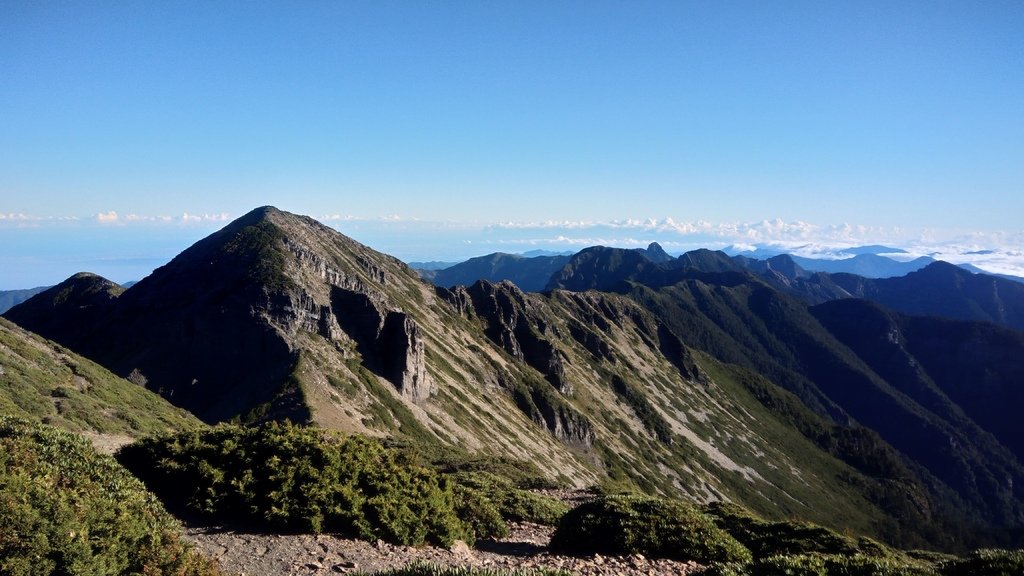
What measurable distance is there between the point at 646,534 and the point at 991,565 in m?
10.4

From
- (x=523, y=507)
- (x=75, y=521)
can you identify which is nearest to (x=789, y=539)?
(x=523, y=507)

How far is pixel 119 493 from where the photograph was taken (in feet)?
49.4

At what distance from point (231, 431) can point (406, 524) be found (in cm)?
827

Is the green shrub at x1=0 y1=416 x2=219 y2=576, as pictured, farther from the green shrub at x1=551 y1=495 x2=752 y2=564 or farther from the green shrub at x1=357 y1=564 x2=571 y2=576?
the green shrub at x1=551 y1=495 x2=752 y2=564

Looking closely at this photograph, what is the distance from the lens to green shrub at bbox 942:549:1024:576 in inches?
607

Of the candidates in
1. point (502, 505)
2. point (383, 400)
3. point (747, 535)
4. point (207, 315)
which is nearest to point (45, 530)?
point (502, 505)

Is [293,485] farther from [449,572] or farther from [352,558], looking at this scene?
[449,572]

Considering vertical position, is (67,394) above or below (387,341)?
above

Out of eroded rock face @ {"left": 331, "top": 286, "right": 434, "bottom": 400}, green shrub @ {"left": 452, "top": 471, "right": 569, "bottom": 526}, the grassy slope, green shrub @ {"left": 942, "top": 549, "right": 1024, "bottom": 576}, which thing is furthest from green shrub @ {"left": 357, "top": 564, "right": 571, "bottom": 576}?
eroded rock face @ {"left": 331, "top": 286, "right": 434, "bottom": 400}

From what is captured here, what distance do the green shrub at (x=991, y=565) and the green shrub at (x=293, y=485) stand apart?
16.5 m

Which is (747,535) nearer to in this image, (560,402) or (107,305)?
(560,402)

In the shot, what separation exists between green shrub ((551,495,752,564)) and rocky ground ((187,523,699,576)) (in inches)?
28.0

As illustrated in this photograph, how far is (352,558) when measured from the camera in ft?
54.1

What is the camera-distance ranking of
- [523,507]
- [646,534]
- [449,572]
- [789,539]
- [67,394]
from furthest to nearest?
[67,394]
[523,507]
[789,539]
[646,534]
[449,572]
